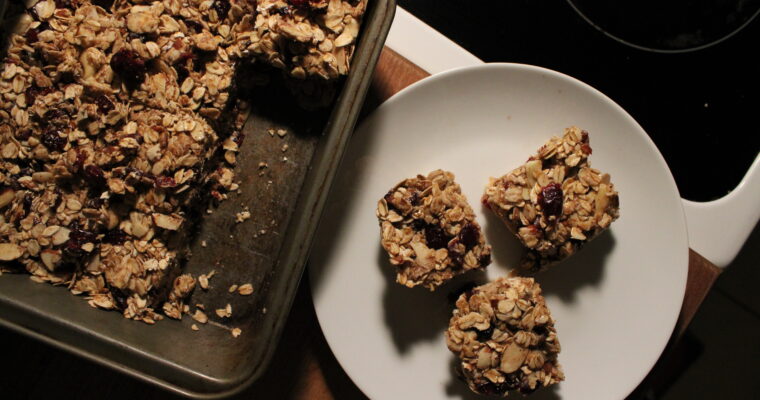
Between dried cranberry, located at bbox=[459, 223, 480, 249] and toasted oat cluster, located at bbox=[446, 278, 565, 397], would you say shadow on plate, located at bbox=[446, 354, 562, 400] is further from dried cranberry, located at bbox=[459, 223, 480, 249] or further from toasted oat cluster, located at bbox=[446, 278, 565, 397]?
dried cranberry, located at bbox=[459, 223, 480, 249]

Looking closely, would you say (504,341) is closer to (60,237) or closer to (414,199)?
(414,199)

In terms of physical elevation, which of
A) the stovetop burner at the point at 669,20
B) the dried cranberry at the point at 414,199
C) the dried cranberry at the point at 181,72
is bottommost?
the dried cranberry at the point at 414,199

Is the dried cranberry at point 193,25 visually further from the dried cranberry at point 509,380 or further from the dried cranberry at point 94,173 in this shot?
the dried cranberry at point 509,380

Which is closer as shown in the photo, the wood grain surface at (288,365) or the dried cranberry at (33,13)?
the dried cranberry at (33,13)

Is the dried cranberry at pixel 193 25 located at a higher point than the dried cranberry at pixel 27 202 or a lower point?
A: higher

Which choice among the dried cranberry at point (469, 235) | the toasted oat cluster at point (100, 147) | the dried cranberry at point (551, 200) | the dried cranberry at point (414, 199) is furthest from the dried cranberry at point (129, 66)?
the dried cranberry at point (551, 200)

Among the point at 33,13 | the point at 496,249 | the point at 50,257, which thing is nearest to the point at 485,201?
the point at 496,249
